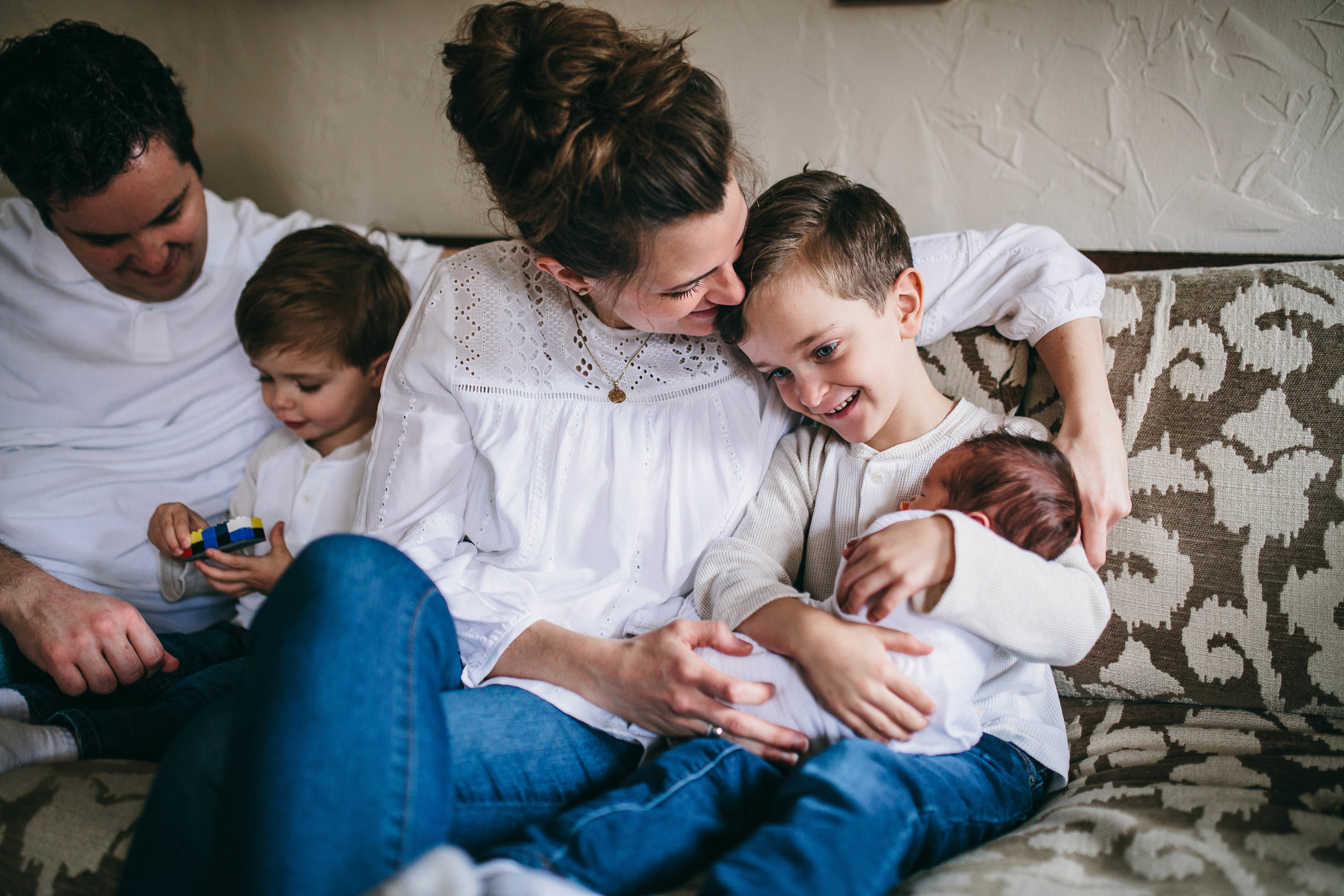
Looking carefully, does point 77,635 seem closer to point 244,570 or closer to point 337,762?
point 244,570

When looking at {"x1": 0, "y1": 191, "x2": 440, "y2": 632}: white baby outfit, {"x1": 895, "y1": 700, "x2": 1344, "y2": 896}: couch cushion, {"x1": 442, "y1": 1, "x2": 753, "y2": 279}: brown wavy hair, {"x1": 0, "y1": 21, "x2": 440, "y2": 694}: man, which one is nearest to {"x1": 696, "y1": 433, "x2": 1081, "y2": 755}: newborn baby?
{"x1": 895, "y1": 700, "x2": 1344, "y2": 896}: couch cushion

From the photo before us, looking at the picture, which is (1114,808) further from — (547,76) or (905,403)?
(547,76)

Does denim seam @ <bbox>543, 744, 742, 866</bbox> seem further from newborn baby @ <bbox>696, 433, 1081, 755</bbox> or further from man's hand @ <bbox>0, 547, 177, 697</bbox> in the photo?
man's hand @ <bbox>0, 547, 177, 697</bbox>

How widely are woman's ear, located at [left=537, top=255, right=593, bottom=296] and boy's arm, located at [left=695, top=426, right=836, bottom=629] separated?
0.45 m

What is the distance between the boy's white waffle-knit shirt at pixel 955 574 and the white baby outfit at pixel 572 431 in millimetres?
79

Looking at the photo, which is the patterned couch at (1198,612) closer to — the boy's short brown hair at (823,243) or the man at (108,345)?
the boy's short brown hair at (823,243)

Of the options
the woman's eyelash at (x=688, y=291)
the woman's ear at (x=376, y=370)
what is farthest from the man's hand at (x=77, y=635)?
the woman's eyelash at (x=688, y=291)

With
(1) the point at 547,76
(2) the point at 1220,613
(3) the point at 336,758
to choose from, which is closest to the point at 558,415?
(1) the point at 547,76

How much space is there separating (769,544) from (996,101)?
0.98 m

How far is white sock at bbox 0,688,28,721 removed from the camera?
45.6 inches

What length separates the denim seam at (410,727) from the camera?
73cm

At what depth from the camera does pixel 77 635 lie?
1.22m

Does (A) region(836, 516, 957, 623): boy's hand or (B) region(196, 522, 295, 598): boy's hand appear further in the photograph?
(B) region(196, 522, 295, 598): boy's hand

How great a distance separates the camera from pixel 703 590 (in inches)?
44.9
